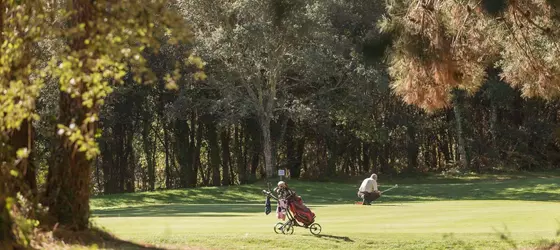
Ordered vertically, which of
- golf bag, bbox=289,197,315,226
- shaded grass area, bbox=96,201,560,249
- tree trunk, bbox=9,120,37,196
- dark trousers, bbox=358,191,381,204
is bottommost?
shaded grass area, bbox=96,201,560,249

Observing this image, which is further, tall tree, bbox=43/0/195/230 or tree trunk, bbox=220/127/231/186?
tree trunk, bbox=220/127/231/186

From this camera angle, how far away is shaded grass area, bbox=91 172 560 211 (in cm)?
3678

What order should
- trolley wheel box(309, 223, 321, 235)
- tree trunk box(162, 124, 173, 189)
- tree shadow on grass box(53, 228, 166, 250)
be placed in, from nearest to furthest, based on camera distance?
tree shadow on grass box(53, 228, 166, 250) < trolley wheel box(309, 223, 321, 235) < tree trunk box(162, 124, 173, 189)

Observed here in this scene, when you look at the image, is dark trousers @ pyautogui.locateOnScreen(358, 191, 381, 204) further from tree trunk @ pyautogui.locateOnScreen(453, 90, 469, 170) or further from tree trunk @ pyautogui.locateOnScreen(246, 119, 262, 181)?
tree trunk @ pyautogui.locateOnScreen(453, 90, 469, 170)

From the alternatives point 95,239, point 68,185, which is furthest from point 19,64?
point 95,239

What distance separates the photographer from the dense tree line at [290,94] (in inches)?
400

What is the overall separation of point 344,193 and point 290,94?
6.08 meters

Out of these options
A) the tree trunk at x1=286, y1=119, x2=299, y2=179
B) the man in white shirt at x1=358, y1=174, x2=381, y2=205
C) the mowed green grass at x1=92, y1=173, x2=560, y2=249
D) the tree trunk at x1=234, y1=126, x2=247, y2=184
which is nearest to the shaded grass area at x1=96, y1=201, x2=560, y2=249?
the mowed green grass at x1=92, y1=173, x2=560, y2=249

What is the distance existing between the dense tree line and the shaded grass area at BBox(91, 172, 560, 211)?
3.16 m

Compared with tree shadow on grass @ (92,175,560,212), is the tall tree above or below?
above

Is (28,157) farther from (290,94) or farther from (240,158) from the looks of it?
(240,158)

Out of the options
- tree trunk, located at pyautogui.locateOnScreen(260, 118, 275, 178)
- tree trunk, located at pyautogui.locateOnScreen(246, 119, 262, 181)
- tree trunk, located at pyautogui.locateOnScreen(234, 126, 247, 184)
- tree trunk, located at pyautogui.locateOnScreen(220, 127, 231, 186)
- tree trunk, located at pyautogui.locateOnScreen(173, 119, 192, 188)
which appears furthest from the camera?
tree trunk, located at pyautogui.locateOnScreen(220, 127, 231, 186)

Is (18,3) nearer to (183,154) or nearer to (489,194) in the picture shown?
(489,194)

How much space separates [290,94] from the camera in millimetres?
43438
